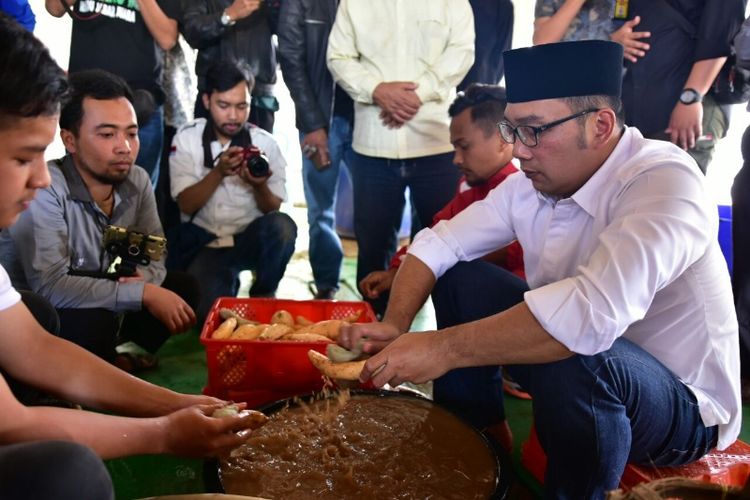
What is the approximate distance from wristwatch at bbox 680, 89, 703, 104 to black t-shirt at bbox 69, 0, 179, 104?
7.60ft

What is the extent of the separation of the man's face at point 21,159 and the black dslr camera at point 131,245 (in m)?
1.09

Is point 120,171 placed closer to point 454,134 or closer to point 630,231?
point 454,134

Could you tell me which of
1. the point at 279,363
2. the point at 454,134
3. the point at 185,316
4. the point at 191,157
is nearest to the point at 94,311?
the point at 185,316

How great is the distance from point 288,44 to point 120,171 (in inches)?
44.9

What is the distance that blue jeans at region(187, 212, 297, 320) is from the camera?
3012mm

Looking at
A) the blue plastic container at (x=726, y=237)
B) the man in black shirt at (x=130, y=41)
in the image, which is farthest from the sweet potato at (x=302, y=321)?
the blue plastic container at (x=726, y=237)

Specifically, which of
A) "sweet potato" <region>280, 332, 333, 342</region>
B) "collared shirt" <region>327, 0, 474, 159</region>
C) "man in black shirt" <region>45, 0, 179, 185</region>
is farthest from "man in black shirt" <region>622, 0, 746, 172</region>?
"man in black shirt" <region>45, 0, 179, 185</region>

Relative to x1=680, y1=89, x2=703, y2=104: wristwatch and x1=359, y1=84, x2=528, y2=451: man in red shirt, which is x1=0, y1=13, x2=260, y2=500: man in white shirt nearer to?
x1=359, y1=84, x2=528, y2=451: man in red shirt

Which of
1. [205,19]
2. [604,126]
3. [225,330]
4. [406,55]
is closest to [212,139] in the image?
[205,19]

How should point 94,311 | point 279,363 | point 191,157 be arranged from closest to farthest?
point 279,363 → point 94,311 → point 191,157

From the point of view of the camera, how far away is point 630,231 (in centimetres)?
135

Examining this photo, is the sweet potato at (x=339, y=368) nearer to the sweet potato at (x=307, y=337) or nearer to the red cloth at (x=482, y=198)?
the sweet potato at (x=307, y=337)

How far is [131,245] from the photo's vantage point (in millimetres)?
2357

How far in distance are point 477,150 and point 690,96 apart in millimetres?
918
